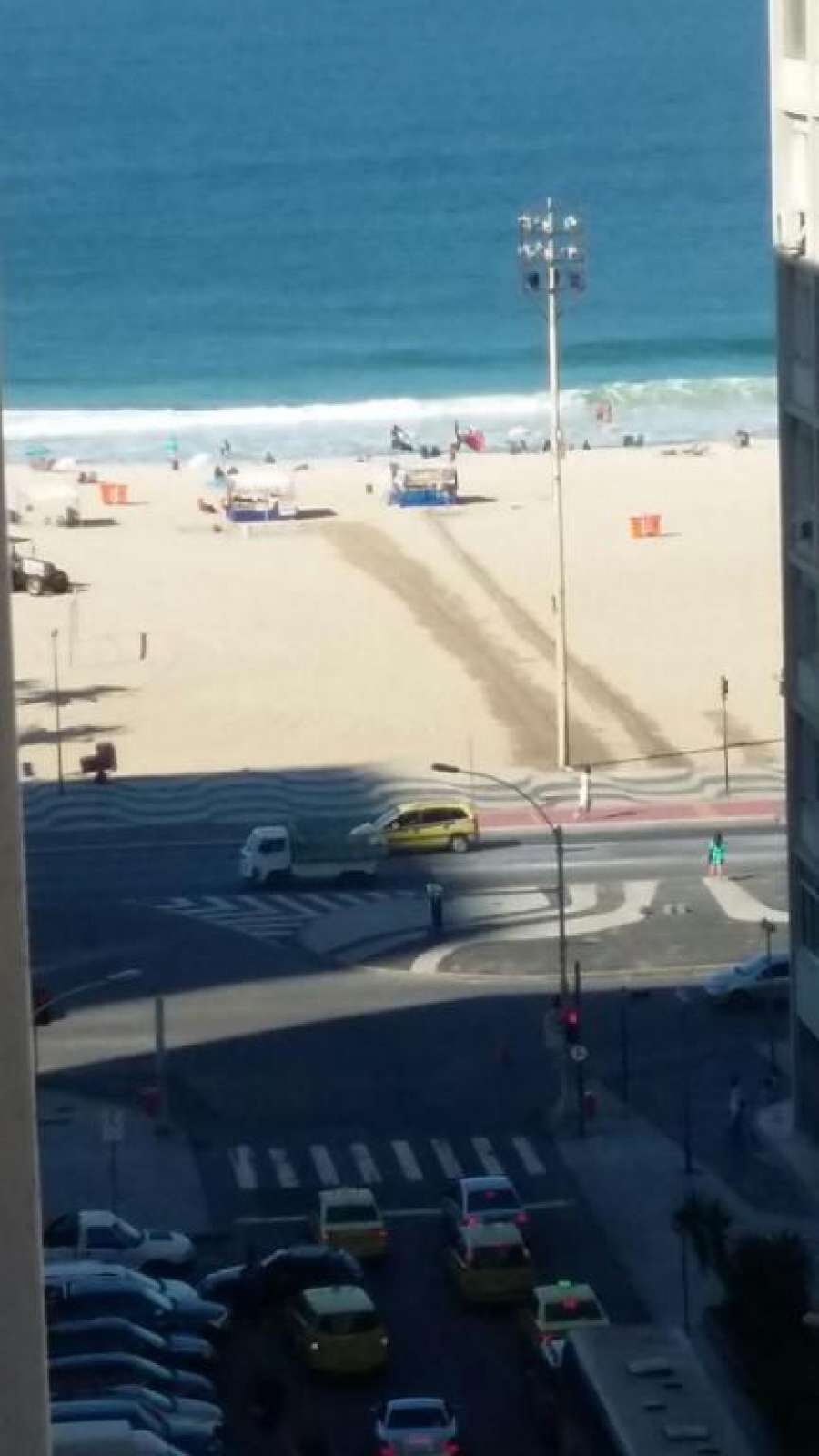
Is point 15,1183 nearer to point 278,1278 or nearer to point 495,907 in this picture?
point 278,1278

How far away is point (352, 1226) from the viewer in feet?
87.0

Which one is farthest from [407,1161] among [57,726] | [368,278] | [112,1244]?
[368,278]

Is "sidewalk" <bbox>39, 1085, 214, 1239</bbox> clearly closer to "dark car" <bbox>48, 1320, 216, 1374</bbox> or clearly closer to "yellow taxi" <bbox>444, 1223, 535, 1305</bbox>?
"yellow taxi" <bbox>444, 1223, 535, 1305</bbox>

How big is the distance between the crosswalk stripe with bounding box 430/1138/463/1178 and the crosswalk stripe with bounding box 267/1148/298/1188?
58.5 inches

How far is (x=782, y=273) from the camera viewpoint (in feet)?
95.0

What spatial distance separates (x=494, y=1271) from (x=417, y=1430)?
403 centimetres

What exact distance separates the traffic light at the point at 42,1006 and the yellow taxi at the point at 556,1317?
6397 mm

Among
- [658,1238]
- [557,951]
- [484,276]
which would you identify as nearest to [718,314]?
[484,276]

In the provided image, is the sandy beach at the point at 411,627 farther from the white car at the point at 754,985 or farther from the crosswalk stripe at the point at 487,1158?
the crosswalk stripe at the point at 487,1158

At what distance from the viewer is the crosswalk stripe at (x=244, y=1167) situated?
29.2 m

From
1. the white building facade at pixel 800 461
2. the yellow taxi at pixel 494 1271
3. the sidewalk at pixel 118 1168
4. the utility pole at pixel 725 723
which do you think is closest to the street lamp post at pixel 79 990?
the sidewalk at pixel 118 1168

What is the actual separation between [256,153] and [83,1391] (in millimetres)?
165834

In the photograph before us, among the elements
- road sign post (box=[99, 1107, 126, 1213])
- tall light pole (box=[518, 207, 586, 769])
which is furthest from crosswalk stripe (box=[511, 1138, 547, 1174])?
tall light pole (box=[518, 207, 586, 769])

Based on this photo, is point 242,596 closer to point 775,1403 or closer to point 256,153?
point 775,1403
